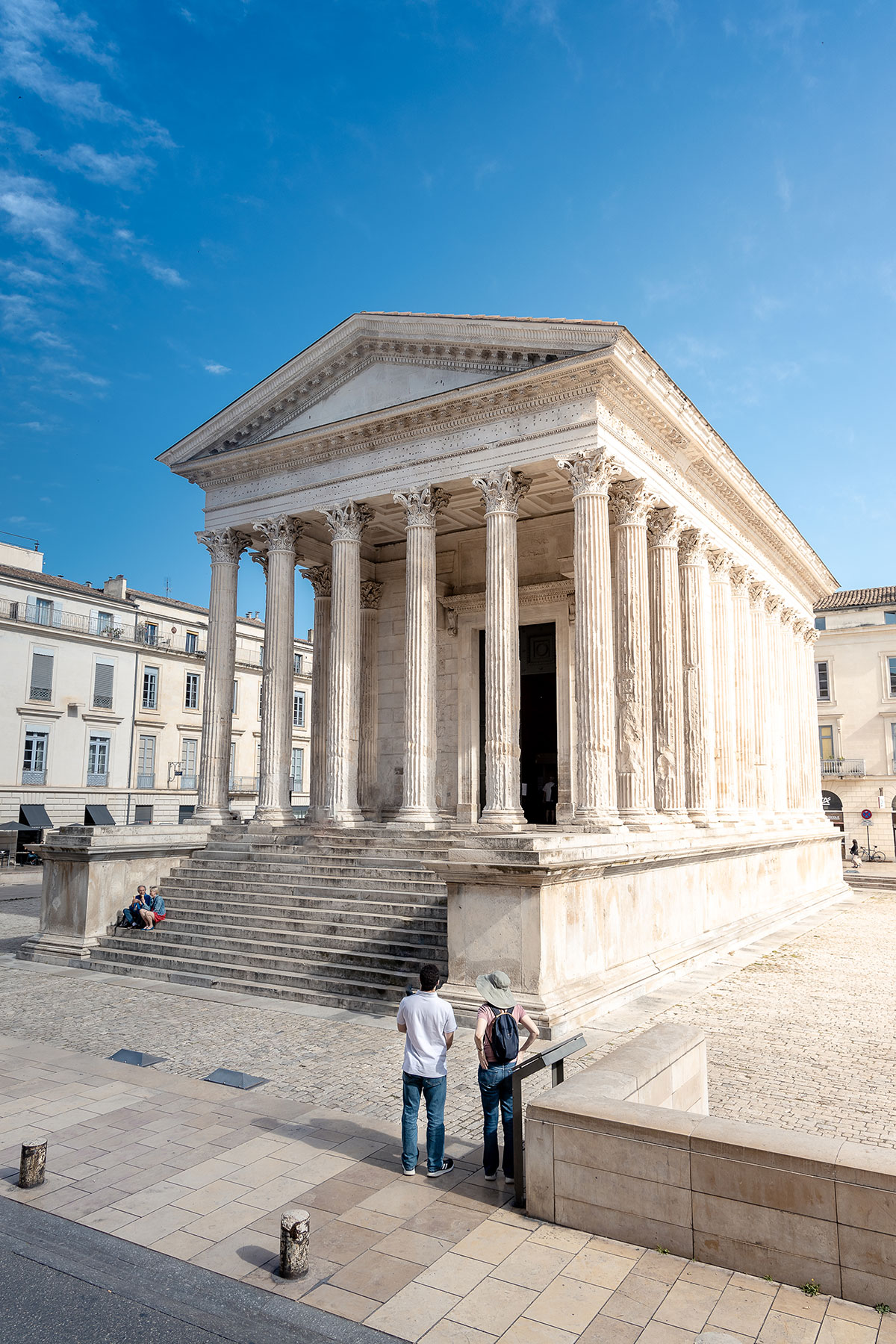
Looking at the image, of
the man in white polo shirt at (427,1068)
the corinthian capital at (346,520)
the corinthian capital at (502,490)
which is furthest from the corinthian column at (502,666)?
the man in white polo shirt at (427,1068)

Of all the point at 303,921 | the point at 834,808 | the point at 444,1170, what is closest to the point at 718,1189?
the point at 444,1170

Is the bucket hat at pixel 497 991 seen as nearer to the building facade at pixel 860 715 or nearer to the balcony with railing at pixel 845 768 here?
the building facade at pixel 860 715

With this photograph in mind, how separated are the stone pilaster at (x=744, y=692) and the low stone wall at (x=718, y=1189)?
1852cm

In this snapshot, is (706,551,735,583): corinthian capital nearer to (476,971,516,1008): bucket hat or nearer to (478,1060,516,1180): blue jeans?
(476,971,516,1008): bucket hat

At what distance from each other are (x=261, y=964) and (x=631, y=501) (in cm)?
1075

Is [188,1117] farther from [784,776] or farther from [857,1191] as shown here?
[784,776]

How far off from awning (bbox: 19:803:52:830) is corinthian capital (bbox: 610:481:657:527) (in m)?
29.8

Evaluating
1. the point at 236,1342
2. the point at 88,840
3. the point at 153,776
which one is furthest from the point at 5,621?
the point at 236,1342

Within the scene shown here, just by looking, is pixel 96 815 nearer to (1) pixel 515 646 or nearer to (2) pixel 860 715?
(1) pixel 515 646

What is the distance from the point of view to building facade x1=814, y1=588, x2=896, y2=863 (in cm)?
4966

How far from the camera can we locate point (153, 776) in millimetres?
44031

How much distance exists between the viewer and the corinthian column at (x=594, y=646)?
51.3 feet

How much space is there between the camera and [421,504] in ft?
59.7

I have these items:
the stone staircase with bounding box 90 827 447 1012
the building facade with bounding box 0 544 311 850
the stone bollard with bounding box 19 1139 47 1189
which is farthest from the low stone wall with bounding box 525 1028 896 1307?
the building facade with bounding box 0 544 311 850
